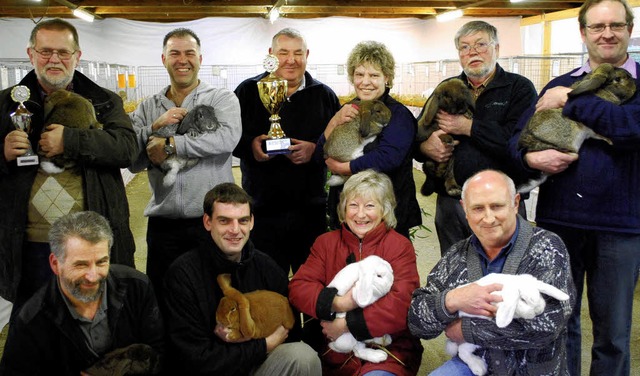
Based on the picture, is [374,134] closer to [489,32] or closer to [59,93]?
[489,32]

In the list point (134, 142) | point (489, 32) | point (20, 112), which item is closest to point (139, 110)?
point (134, 142)

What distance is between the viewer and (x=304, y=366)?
2.56 meters

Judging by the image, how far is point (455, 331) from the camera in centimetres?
228

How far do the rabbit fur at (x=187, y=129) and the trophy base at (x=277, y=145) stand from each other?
290 mm

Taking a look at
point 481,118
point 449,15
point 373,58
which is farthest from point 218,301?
point 449,15

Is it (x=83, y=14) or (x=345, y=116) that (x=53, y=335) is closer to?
(x=345, y=116)

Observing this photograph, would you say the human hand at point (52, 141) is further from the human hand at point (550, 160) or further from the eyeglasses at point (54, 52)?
the human hand at point (550, 160)

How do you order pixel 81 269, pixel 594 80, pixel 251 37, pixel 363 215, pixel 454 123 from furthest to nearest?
pixel 251 37
pixel 454 123
pixel 363 215
pixel 594 80
pixel 81 269

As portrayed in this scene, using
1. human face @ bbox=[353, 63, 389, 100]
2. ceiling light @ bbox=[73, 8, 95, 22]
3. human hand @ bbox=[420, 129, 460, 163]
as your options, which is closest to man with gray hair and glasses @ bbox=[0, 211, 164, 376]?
human face @ bbox=[353, 63, 389, 100]

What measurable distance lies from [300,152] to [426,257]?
2.99m

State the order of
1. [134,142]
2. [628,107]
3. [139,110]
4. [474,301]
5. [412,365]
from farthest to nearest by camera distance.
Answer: [139,110], [134,142], [412,365], [628,107], [474,301]

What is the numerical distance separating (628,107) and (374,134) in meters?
1.19

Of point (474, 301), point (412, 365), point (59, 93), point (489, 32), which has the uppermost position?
point (489, 32)

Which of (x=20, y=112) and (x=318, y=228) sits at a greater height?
(x=20, y=112)
